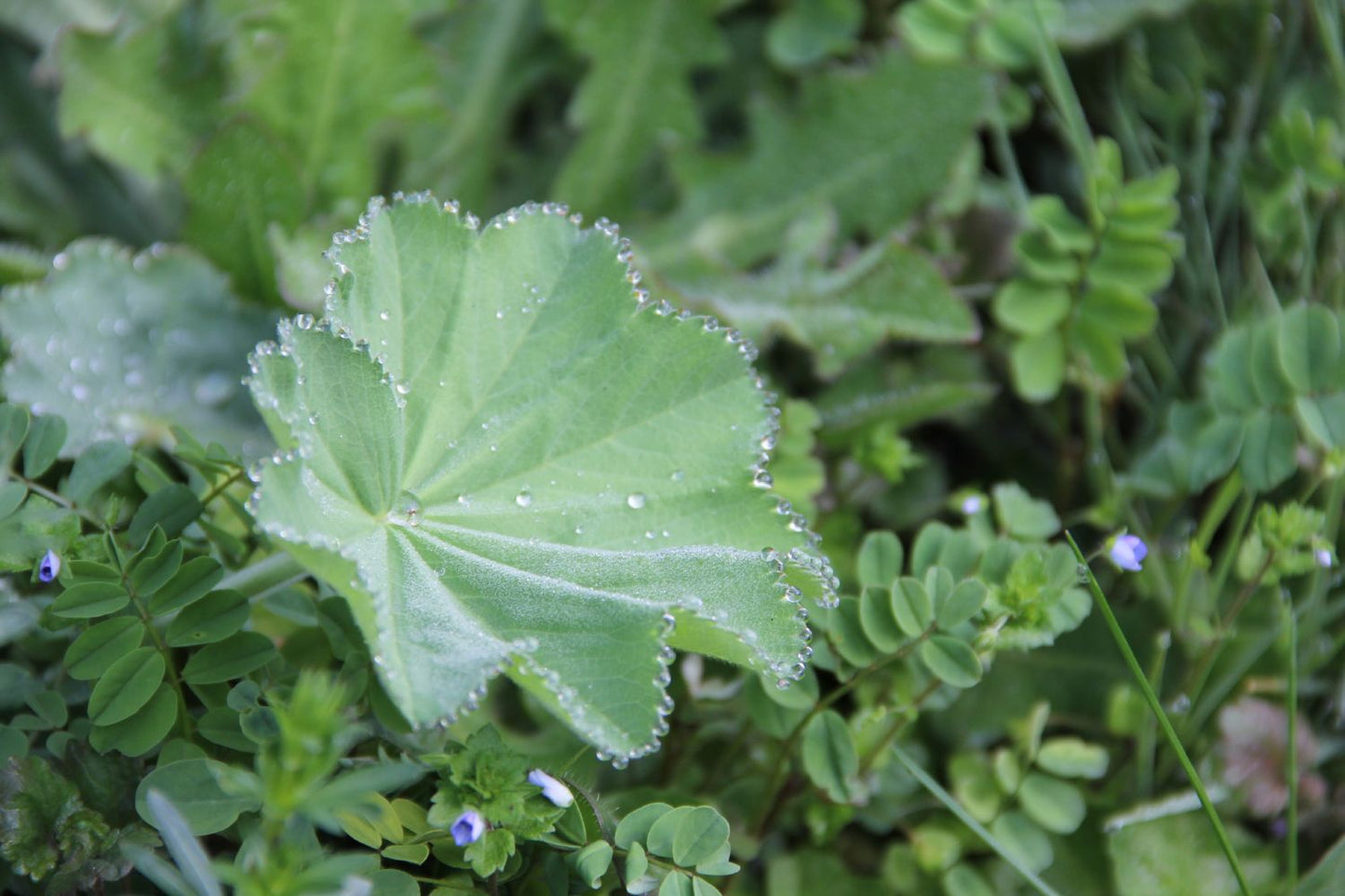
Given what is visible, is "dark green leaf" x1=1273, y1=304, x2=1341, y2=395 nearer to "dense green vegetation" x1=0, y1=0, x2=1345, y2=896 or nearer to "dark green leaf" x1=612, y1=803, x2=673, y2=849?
"dense green vegetation" x1=0, y1=0, x2=1345, y2=896

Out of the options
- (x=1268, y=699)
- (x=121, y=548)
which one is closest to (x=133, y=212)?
(x=121, y=548)

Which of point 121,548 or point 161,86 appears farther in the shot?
point 161,86

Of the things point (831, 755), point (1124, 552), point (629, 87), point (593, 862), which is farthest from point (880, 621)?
point (629, 87)

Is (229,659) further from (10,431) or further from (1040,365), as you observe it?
(1040,365)

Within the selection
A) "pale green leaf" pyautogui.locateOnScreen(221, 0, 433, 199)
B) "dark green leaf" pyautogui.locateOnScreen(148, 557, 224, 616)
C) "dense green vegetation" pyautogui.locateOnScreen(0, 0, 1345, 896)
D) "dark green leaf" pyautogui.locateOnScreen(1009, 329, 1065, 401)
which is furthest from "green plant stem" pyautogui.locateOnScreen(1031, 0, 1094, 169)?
"dark green leaf" pyautogui.locateOnScreen(148, 557, 224, 616)

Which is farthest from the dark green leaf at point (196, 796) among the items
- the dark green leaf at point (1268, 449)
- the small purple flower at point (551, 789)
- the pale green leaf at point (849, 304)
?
the dark green leaf at point (1268, 449)

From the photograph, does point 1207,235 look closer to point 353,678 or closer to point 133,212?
point 353,678
